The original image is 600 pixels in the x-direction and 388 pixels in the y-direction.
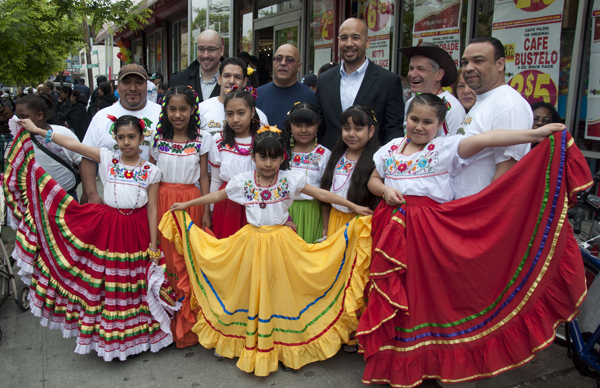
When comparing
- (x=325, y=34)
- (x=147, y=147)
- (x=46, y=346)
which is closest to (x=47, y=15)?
(x=325, y=34)

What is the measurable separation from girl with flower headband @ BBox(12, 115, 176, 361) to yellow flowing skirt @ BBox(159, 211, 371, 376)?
41 cm

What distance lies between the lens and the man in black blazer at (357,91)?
13.2 ft

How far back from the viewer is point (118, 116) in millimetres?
3895

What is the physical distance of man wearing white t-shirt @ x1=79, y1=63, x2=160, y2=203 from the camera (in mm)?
3797

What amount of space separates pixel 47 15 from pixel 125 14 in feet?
10.7

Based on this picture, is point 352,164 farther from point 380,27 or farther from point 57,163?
point 380,27

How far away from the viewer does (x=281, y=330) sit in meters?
3.24

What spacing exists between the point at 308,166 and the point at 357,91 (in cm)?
91

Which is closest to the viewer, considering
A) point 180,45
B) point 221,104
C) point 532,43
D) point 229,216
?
point 229,216

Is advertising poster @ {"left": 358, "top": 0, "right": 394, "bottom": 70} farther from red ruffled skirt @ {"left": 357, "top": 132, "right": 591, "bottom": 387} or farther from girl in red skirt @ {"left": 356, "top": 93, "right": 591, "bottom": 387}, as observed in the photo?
red ruffled skirt @ {"left": 357, "top": 132, "right": 591, "bottom": 387}

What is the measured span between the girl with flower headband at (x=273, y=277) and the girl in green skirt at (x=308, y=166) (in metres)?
0.36

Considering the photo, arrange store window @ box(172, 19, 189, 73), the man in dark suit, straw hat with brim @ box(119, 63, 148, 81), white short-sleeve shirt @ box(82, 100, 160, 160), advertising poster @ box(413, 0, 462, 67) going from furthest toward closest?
store window @ box(172, 19, 189, 73), advertising poster @ box(413, 0, 462, 67), the man in dark suit, straw hat with brim @ box(119, 63, 148, 81), white short-sleeve shirt @ box(82, 100, 160, 160)

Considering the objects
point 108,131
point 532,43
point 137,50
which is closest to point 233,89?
point 108,131

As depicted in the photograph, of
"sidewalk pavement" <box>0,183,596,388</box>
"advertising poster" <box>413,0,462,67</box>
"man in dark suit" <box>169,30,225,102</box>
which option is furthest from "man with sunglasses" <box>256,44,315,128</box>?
"advertising poster" <box>413,0,462,67</box>
